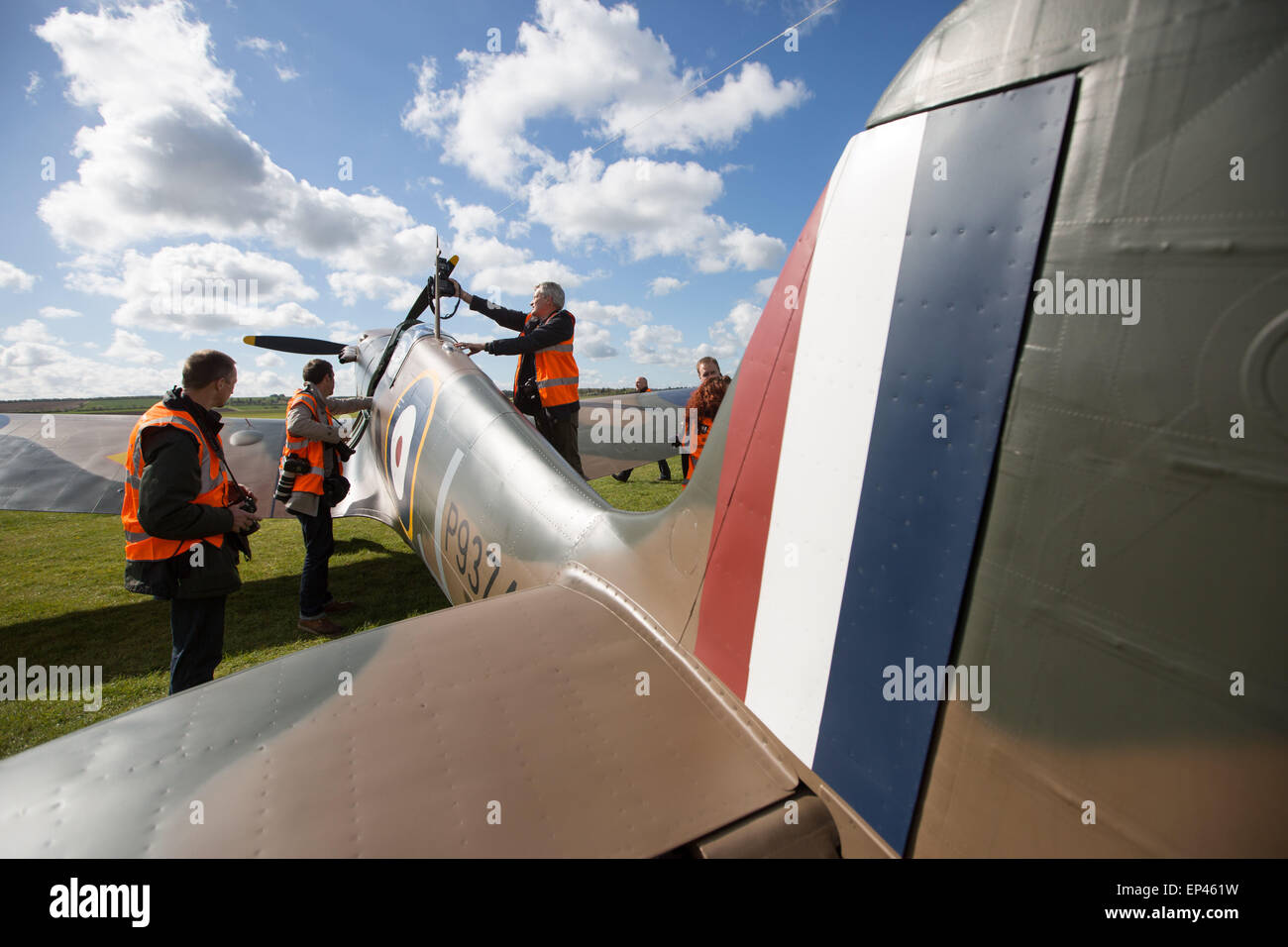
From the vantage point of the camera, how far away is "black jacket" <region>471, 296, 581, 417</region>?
4.73m

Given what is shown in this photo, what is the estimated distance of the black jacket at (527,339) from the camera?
15.5ft

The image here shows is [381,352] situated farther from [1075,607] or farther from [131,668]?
[1075,607]

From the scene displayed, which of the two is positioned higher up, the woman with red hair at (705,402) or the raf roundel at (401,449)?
the woman with red hair at (705,402)

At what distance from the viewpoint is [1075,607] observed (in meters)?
1.01

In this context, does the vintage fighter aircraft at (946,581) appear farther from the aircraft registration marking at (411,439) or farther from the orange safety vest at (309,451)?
the orange safety vest at (309,451)

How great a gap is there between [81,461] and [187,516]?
20.0 ft

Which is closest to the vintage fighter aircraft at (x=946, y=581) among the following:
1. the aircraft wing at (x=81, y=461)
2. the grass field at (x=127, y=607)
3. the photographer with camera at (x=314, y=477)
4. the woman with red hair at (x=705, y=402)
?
the grass field at (x=127, y=607)

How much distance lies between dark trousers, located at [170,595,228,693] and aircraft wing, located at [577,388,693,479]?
220 inches

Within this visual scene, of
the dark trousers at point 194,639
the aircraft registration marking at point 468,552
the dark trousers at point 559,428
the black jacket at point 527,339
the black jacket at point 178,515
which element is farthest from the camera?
the dark trousers at point 559,428

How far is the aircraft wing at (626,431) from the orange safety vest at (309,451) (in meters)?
3.99
